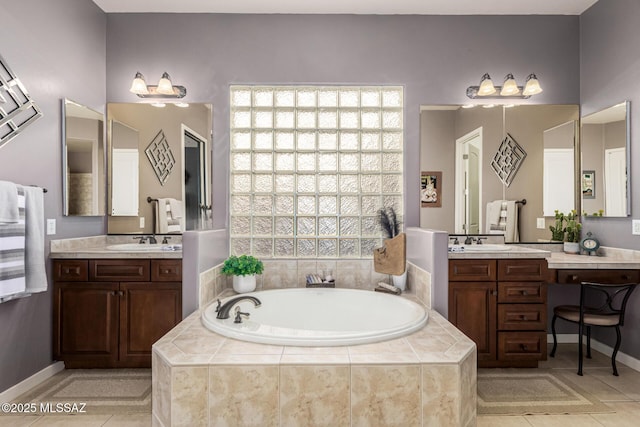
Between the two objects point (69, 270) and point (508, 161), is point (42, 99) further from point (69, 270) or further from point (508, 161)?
point (508, 161)

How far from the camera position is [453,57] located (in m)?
3.02

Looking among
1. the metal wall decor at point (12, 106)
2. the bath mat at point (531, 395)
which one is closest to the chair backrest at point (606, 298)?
the bath mat at point (531, 395)

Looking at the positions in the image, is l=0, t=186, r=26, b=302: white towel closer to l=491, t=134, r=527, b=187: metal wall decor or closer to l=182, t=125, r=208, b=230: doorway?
l=182, t=125, r=208, b=230: doorway

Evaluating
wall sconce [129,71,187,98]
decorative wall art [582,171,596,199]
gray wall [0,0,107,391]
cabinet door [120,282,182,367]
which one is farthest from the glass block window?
decorative wall art [582,171,596,199]

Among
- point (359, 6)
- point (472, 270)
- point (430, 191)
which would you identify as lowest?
point (472, 270)

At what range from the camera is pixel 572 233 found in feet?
9.90

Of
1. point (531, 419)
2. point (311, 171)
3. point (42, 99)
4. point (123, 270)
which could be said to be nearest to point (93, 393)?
point (123, 270)

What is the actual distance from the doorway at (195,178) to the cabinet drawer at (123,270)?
0.60 m

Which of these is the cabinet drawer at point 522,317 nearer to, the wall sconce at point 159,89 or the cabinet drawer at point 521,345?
the cabinet drawer at point 521,345

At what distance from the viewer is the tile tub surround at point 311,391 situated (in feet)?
4.73

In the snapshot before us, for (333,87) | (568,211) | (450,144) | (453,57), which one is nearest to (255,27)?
(333,87)

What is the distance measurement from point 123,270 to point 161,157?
99 cm

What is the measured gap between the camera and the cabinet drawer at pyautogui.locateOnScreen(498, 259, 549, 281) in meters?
2.55

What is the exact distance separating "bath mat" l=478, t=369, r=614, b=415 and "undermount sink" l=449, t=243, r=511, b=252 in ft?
2.83
